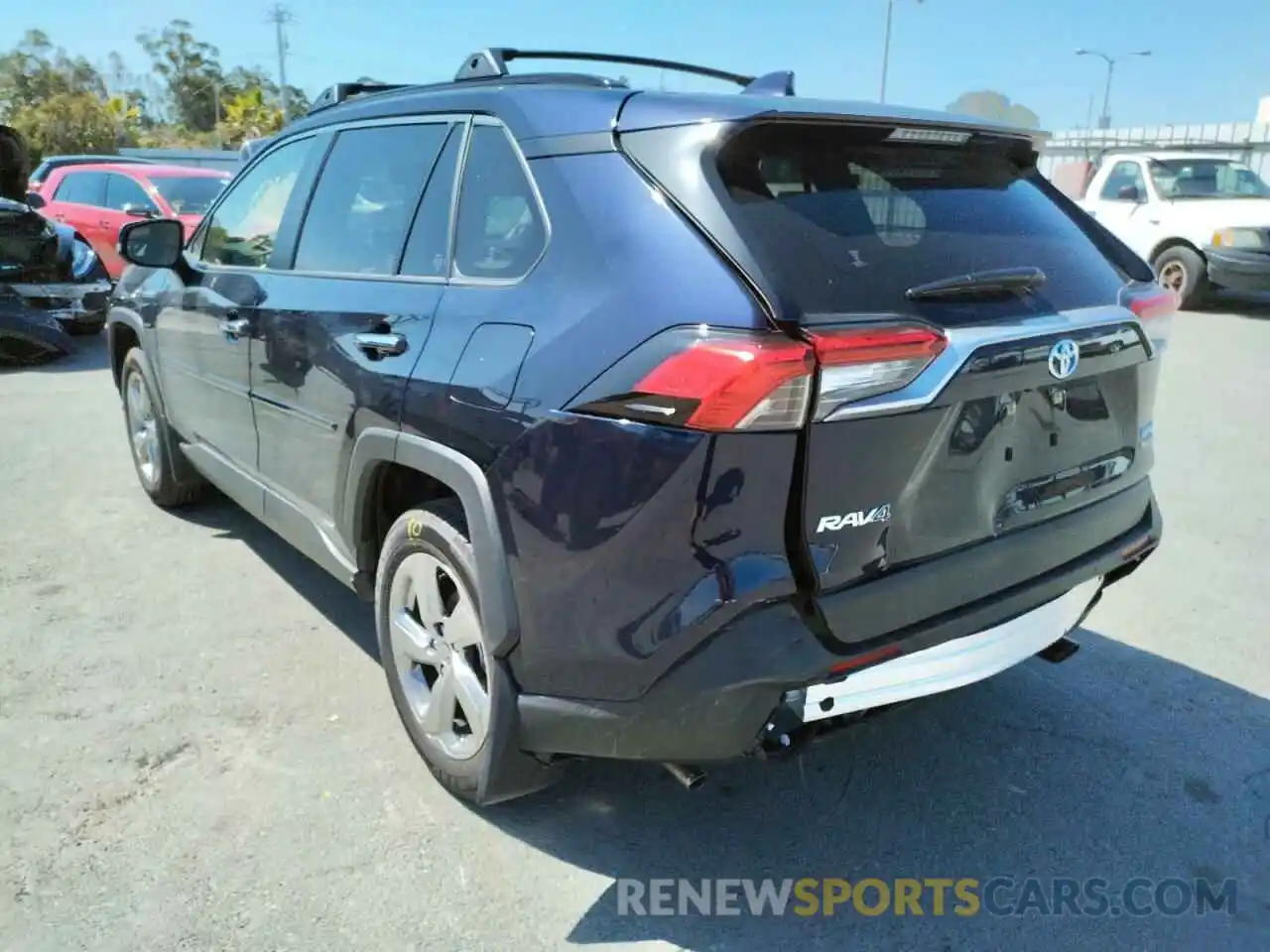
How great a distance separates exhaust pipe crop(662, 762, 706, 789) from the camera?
2.24m

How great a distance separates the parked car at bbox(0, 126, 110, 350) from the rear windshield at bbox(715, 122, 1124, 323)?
8.65 meters

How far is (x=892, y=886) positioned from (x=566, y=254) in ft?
5.66

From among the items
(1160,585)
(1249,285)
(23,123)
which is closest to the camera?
(1160,585)

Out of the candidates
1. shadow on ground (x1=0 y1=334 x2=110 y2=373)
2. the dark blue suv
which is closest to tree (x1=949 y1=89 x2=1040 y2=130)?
the dark blue suv

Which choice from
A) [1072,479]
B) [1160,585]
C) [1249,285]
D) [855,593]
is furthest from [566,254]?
[1249,285]

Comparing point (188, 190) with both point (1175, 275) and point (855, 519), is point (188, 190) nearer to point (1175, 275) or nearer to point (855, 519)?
point (855, 519)

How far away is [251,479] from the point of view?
12.4 feet

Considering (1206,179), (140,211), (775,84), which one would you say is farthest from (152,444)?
(1206,179)

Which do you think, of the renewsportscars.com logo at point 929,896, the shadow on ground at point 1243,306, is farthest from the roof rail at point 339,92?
the shadow on ground at point 1243,306

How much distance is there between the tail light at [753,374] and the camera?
1.90m

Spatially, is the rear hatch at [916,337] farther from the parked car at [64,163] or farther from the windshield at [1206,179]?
the parked car at [64,163]

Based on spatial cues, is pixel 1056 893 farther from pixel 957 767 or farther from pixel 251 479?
pixel 251 479

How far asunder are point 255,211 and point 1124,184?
41.6 feet

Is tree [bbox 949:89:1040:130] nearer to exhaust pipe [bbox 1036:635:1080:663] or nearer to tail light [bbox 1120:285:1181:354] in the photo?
tail light [bbox 1120:285:1181:354]
